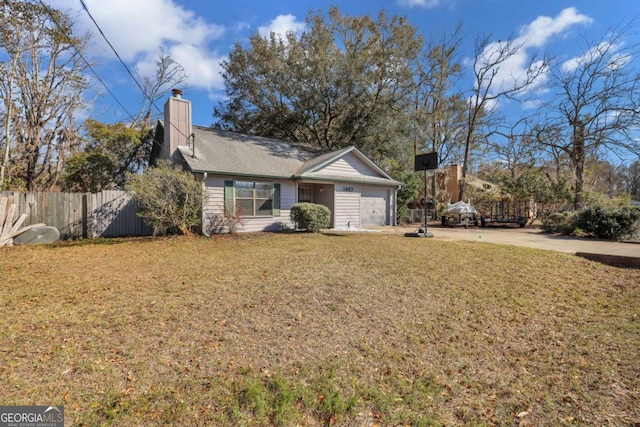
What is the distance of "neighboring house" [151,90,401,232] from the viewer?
11656mm

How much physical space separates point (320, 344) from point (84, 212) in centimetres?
1108

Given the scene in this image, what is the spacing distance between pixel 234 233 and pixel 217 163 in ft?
9.31

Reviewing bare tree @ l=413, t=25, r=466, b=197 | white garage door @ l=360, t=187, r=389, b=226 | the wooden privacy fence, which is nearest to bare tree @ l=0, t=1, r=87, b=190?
the wooden privacy fence

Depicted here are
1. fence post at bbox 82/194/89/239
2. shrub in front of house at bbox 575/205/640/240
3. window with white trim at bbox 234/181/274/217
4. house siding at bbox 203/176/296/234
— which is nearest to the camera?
shrub in front of house at bbox 575/205/640/240

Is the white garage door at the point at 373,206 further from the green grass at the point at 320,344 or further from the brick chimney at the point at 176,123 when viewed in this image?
the green grass at the point at 320,344

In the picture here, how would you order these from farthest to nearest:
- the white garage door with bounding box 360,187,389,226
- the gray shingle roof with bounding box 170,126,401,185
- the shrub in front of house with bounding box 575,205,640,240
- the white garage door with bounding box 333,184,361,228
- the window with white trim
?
the white garage door with bounding box 360,187,389,226 → the white garage door with bounding box 333,184,361,228 → the window with white trim → the gray shingle roof with bounding box 170,126,401,185 → the shrub in front of house with bounding box 575,205,640,240

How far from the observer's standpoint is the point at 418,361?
3.13 meters

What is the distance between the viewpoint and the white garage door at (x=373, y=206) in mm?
15656

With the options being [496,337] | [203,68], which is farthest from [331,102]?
[496,337]

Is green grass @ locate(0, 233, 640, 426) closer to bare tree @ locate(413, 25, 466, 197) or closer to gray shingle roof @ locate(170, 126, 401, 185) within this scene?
gray shingle roof @ locate(170, 126, 401, 185)

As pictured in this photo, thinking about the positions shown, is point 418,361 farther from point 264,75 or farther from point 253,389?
point 264,75

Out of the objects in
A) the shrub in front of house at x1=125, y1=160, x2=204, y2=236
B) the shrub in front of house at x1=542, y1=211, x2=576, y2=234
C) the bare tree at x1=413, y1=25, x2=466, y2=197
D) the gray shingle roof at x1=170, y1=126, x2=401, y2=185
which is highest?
the bare tree at x1=413, y1=25, x2=466, y2=197

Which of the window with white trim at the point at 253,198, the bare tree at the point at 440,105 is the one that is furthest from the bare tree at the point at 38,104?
the bare tree at the point at 440,105

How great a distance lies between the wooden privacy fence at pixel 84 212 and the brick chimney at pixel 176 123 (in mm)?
2752
